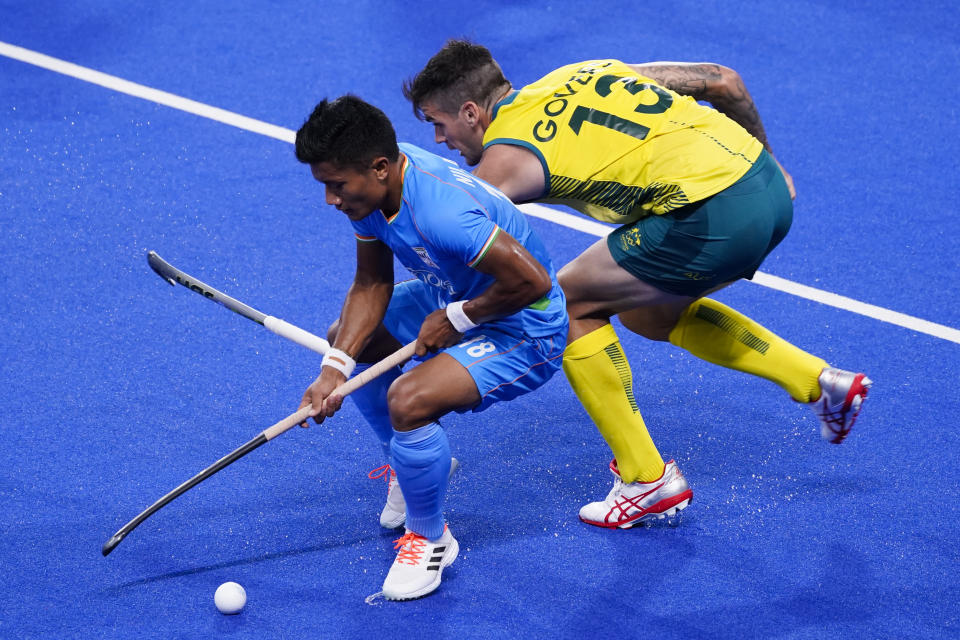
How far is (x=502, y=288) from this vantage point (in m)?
3.65

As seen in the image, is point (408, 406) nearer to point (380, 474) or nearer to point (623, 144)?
point (380, 474)

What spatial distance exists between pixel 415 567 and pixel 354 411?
1.13m

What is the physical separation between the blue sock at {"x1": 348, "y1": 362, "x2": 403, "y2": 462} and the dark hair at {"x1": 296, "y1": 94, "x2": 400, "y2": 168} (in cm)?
82

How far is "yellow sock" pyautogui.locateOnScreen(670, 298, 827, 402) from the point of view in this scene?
4.31 metres

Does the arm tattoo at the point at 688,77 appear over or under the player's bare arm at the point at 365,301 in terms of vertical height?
over

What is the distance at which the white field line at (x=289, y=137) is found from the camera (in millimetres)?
5469

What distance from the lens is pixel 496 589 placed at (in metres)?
3.95

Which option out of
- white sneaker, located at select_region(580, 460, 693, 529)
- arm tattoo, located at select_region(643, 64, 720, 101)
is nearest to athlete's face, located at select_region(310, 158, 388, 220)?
white sneaker, located at select_region(580, 460, 693, 529)

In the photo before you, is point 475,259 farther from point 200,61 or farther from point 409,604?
point 200,61

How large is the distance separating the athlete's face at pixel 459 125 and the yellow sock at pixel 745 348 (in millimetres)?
1029

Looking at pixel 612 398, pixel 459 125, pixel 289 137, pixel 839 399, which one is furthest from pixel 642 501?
pixel 289 137

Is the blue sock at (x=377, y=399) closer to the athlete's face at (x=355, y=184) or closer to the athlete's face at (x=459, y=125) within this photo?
the athlete's face at (x=355, y=184)

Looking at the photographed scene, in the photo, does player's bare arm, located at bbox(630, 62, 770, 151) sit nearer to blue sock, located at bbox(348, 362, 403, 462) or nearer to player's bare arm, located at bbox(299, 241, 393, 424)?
player's bare arm, located at bbox(299, 241, 393, 424)

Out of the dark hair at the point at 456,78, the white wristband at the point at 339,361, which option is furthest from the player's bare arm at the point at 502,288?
the dark hair at the point at 456,78
